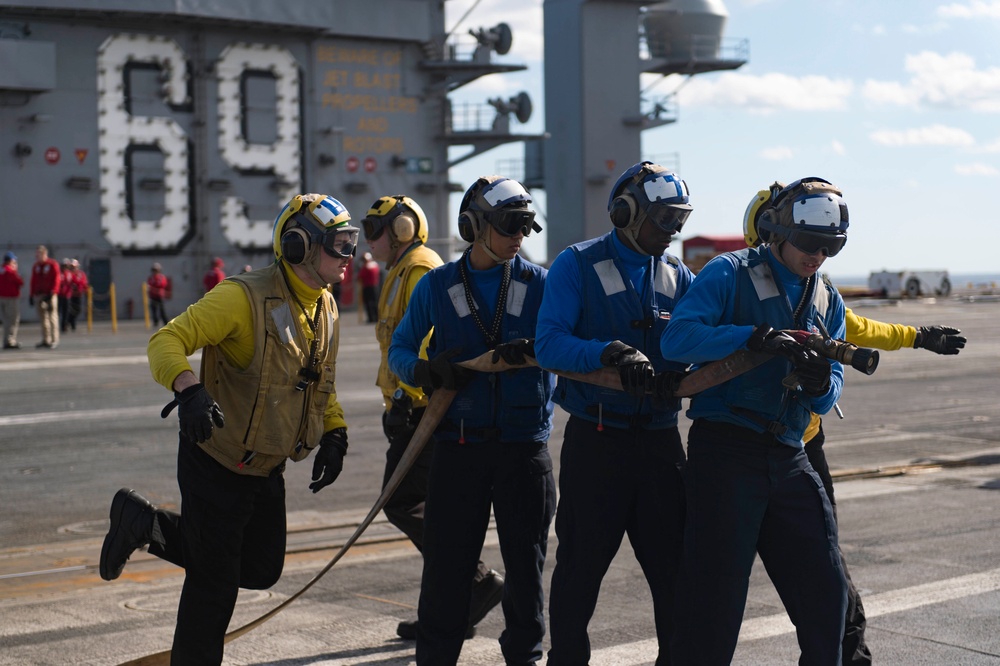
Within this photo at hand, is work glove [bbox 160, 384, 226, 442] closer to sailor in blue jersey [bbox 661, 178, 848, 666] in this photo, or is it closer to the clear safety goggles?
the clear safety goggles

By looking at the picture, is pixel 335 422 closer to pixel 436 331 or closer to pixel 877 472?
pixel 436 331

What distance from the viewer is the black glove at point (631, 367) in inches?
177

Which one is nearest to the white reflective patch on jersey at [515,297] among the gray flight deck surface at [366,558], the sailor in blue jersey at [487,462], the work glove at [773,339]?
the sailor in blue jersey at [487,462]

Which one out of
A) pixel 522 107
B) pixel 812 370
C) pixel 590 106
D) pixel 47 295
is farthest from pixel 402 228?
pixel 590 106

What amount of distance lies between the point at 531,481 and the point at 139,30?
3714cm

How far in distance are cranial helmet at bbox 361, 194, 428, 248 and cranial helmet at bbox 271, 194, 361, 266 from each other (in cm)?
123

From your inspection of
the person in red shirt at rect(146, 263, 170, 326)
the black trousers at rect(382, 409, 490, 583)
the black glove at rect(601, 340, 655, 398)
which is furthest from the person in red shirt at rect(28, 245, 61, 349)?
the black glove at rect(601, 340, 655, 398)

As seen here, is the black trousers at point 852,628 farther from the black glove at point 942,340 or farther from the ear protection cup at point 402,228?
the ear protection cup at point 402,228

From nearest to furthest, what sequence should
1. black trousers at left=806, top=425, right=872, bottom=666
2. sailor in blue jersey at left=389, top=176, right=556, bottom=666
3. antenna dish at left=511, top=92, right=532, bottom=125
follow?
sailor in blue jersey at left=389, top=176, right=556, bottom=666 < black trousers at left=806, top=425, right=872, bottom=666 < antenna dish at left=511, top=92, right=532, bottom=125

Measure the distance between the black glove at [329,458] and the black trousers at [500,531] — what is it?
43 centimetres

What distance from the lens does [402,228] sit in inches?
253

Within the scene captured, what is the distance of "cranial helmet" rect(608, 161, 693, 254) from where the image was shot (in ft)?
16.4

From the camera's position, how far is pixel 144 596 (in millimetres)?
7109

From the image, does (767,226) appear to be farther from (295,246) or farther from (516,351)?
Result: (295,246)
